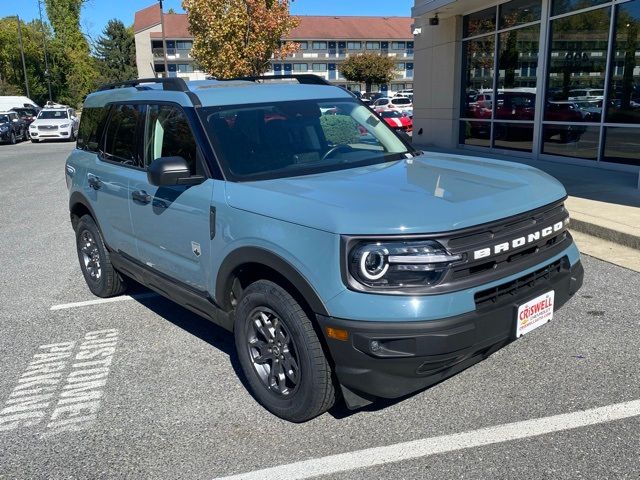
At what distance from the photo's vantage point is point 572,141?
39.0 ft

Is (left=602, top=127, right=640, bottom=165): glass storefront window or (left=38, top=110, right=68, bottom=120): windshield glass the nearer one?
(left=602, top=127, right=640, bottom=165): glass storefront window

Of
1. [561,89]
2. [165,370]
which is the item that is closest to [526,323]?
[165,370]

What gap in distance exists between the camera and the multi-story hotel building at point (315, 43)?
69.1 m

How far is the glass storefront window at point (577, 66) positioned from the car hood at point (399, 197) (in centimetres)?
874

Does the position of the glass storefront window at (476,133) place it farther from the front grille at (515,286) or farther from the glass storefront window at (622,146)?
the front grille at (515,286)

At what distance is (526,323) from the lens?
3016mm

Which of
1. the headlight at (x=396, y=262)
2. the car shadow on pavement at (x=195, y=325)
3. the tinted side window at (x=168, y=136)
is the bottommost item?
the car shadow on pavement at (x=195, y=325)

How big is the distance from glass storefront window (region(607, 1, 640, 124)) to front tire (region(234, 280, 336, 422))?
933 cm

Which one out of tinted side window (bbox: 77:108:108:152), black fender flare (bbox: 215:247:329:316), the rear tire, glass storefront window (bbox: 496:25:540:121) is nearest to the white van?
glass storefront window (bbox: 496:25:540:121)

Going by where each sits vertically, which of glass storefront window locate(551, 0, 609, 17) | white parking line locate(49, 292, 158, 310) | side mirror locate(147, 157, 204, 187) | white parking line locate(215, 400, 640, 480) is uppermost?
glass storefront window locate(551, 0, 609, 17)

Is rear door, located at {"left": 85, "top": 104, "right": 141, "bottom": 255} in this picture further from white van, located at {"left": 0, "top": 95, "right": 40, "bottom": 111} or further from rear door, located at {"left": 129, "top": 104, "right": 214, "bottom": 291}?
white van, located at {"left": 0, "top": 95, "right": 40, "bottom": 111}

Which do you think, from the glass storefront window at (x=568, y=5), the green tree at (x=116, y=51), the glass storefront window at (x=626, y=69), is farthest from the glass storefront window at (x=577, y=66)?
the green tree at (x=116, y=51)

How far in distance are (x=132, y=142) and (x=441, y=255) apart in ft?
9.43

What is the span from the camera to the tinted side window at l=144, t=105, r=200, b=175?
149 inches
